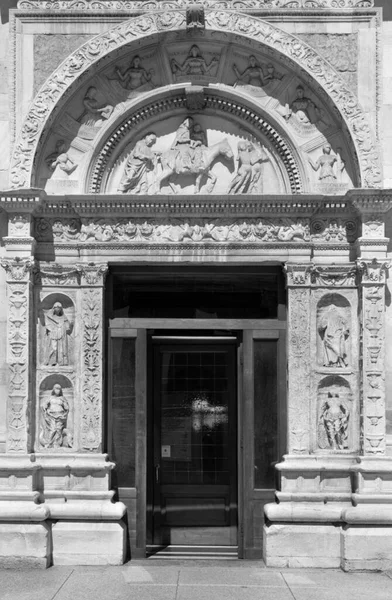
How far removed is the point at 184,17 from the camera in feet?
33.6

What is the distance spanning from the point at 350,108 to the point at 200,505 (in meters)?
5.43

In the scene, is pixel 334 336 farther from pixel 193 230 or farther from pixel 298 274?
pixel 193 230

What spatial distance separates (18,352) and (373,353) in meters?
4.36

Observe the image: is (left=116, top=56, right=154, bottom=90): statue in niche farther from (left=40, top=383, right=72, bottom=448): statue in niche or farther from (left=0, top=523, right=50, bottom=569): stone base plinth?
(left=0, top=523, right=50, bottom=569): stone base plinth

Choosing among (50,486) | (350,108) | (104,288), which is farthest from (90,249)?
(350,108)

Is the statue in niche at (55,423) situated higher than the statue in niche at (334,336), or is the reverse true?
the statue in niche at (334,336)

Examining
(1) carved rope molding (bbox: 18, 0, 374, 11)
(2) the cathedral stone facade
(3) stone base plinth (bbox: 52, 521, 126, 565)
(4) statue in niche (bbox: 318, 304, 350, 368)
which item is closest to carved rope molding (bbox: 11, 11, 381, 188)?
(2) the cathedral stone facade

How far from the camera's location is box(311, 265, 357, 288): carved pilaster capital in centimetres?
1036

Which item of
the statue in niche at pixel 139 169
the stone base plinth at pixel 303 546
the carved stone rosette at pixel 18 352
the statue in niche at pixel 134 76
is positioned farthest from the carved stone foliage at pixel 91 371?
the statue in niche at pixel 134 76

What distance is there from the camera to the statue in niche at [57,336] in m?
10.4

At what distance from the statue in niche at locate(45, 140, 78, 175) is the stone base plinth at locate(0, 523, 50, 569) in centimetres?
448

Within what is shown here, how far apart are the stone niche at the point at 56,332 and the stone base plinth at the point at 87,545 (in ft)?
6.60

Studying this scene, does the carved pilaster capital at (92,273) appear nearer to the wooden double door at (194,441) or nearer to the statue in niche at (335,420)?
the wooden double door at (194,441)

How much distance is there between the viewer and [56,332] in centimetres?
1041
